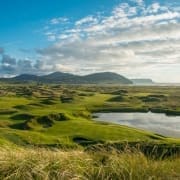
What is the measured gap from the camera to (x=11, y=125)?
5491 cm

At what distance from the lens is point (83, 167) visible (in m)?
8.77

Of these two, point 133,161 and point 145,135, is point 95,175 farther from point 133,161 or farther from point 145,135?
point 145,135

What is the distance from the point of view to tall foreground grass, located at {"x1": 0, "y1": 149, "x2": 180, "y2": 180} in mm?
8445

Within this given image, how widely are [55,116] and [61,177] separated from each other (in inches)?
2119

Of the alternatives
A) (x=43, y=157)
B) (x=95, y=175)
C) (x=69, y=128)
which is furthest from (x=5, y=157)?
(x=69, y=128)

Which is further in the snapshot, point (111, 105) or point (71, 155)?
point (111, 105)

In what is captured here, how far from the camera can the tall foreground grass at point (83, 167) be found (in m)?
8.45

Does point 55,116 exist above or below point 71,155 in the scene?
below

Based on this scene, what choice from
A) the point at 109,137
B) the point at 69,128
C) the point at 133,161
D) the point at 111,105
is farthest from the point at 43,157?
the point at 111,105

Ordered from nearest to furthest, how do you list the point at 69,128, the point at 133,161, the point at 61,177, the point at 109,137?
the point at 61,177, the point at 133,161, the point at 109,137, the point at 69,128

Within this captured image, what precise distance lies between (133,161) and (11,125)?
47.9m

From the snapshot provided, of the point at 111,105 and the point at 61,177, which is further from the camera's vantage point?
the point at 111,105

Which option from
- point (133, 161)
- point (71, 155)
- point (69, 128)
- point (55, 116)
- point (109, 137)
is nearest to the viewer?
point (133, 161)

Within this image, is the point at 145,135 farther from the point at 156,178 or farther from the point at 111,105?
the point at 111,105
